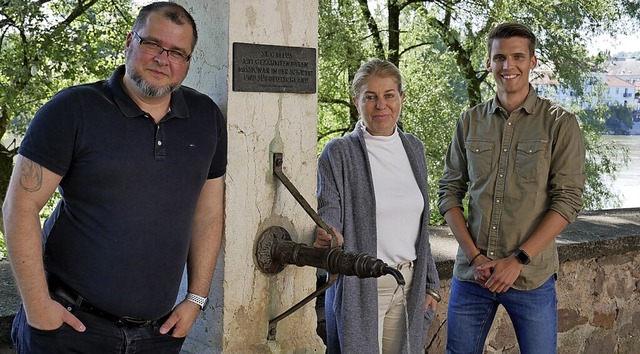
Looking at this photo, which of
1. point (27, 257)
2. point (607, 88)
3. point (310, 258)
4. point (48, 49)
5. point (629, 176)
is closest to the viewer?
point (27, 257)

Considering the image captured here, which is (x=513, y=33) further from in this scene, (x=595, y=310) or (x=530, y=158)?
(x=595, y=310)

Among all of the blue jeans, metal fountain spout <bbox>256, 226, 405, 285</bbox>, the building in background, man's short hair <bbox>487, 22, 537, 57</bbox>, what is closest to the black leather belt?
metal fountain spout <bbox>256, 226, 405, 285</bbox>

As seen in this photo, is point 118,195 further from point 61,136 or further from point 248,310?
point 248,310

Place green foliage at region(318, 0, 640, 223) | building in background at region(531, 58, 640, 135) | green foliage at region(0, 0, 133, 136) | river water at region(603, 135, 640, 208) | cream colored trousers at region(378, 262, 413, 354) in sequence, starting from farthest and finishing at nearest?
river water at region(603, 135, 640, 208) → building in background at region(531, 58, 640, 135) → green foliage at region(318, 0, 640, 223) → green foliage at region(0, 0, 133, 136) → cream colored trousers at region(378, 262, 413, 354)

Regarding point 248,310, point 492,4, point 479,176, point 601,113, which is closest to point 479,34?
point 492,4

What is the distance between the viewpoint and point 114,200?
2090 millimetres

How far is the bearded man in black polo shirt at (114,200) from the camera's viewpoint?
2.03 meters

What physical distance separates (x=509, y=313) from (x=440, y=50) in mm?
9281

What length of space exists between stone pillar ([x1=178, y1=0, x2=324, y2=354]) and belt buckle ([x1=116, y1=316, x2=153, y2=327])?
33 cm

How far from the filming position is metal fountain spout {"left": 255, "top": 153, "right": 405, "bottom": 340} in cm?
243

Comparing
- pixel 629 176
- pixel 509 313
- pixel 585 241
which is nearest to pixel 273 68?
pixel 509 313

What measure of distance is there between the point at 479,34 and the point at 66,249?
9.51 m

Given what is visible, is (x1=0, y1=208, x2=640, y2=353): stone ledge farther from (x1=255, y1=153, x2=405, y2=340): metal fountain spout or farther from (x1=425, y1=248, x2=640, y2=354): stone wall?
(x1=255, y1=153, x2=405, y2=340): metal fountain spout

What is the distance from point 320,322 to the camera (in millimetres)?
3076
